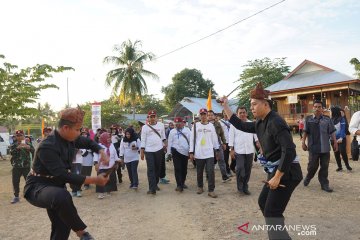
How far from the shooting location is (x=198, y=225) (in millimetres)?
5121

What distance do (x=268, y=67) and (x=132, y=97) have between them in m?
14.9

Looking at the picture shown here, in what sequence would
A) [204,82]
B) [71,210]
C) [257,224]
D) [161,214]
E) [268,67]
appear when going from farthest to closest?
[204,82] < [268,67] < [161,214] < [257,224] < [71,210]

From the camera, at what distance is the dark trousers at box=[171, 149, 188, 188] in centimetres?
780

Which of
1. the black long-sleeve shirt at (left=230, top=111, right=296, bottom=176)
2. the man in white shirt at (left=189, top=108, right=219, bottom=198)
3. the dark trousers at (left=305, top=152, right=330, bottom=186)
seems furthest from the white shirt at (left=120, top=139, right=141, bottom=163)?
the black long-sleeve shirt at (left=230, top=111, right=296, bottom=176)

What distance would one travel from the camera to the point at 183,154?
800 centimetres

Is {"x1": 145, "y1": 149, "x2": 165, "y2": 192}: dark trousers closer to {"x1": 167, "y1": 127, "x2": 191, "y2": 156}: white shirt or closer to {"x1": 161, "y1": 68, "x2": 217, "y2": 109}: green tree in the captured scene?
{"x1": 167, "y1": 127, "x2": 191, "y2": 156}: white shirt

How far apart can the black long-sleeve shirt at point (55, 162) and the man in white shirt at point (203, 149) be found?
3.97m

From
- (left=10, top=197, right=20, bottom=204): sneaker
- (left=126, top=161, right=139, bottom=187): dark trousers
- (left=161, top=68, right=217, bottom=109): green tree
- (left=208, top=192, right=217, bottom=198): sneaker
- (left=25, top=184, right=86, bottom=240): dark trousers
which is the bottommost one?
(left=10, top=197, right=20, bottom=204): sneaker

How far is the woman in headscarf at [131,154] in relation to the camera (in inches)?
323

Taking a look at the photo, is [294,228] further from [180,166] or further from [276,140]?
[180,166]

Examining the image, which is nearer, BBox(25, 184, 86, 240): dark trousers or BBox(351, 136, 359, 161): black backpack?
BBox(25, 184, 86, 240): dark trousers

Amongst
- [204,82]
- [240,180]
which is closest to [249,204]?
[240,180]

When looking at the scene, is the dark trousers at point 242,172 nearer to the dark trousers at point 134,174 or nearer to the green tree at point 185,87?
the dark trousers at point 134,174

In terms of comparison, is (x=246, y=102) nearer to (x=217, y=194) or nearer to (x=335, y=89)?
(x=335, y=89)
